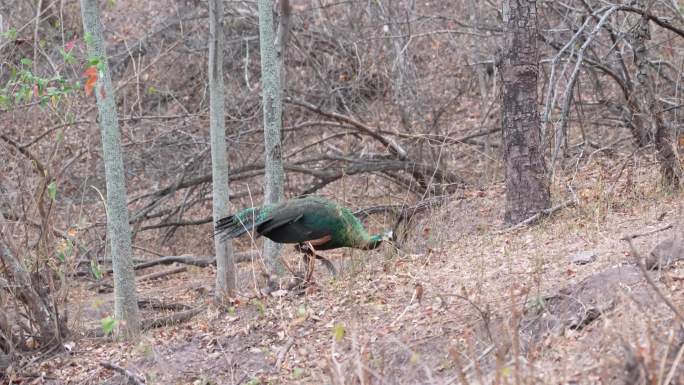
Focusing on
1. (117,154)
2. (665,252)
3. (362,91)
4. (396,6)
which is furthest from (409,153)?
(665,252)

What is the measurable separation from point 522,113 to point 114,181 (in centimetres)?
326

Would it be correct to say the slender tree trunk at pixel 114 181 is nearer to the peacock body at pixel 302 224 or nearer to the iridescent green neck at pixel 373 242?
the peacock body at pixel 302 224

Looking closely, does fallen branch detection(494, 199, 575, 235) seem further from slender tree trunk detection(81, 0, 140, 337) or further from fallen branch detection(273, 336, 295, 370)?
slender tree trunk detection(81, 0, 140, 337)

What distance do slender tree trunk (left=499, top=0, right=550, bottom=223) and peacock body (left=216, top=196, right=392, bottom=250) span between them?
115 centimetres

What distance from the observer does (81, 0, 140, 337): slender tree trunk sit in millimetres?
6574

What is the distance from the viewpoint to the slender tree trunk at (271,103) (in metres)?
7.69

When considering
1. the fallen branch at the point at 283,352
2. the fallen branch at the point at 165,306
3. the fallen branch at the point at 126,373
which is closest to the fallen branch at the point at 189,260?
the fallen branch at the point at 165,306

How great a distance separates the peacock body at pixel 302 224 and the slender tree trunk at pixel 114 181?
779 millimetres

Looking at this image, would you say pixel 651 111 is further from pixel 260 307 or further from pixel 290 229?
pixel 260 307

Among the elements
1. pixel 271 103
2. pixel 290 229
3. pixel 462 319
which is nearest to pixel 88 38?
pixel 271 103

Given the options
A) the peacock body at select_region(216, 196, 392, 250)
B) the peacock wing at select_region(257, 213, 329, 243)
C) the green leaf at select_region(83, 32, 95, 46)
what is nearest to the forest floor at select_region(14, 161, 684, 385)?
the peacock body at select_region(216, 196, 392, 250)

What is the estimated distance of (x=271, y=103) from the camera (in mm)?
7859

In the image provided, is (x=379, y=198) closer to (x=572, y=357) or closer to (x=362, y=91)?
(x=362, y=91)

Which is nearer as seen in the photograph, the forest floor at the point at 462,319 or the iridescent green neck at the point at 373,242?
the forest floor at the point at 462,319
